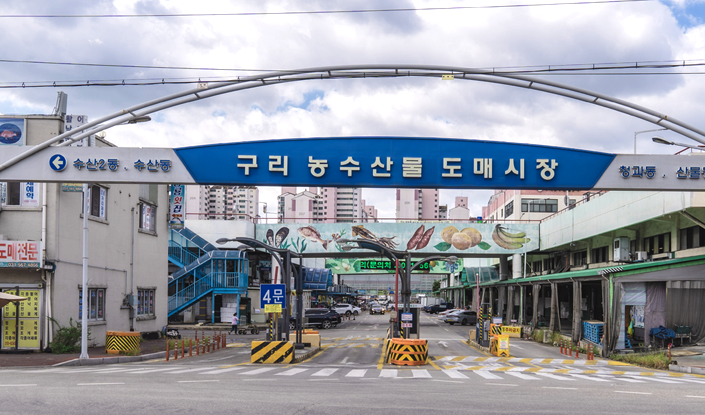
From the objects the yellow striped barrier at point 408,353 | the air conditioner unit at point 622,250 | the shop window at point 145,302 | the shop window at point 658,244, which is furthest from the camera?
the air conditioner unit at point 622,250

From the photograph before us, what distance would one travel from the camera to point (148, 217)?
3647 centimetres

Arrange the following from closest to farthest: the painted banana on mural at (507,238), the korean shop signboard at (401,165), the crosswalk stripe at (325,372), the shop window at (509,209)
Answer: the crosswalk stripe at (325,372) → the korean shop signboard at (401,165) → the painted banana on mural at (507,238) → the shop window at (509,209)

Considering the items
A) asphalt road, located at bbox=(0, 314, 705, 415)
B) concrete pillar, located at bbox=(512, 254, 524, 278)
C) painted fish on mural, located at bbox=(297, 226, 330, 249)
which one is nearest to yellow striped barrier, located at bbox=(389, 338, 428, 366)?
asphalt road, located at bbox=(0, 314, 705, 415)

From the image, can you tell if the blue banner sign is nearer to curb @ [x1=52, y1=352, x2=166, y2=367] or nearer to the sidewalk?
the sidewalk

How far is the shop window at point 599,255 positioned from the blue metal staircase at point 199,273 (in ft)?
88.2

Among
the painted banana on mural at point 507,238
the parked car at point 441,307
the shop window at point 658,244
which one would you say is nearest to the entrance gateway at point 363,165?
the shop window at point 658,244

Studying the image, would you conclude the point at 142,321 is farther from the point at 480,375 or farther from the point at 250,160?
the point at 480,375

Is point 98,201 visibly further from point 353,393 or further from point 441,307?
point 441,307

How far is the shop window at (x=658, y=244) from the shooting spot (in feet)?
110

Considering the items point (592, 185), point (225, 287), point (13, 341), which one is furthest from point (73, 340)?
point (225, 287)

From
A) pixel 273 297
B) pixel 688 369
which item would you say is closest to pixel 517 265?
pixel 688 369

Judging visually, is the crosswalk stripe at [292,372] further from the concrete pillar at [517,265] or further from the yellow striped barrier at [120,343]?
the concrete pillar at [517,265]

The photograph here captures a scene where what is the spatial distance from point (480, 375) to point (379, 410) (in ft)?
30.2

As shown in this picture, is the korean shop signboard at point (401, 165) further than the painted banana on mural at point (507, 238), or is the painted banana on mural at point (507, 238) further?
the painted banana on mural at point (507, 238)
